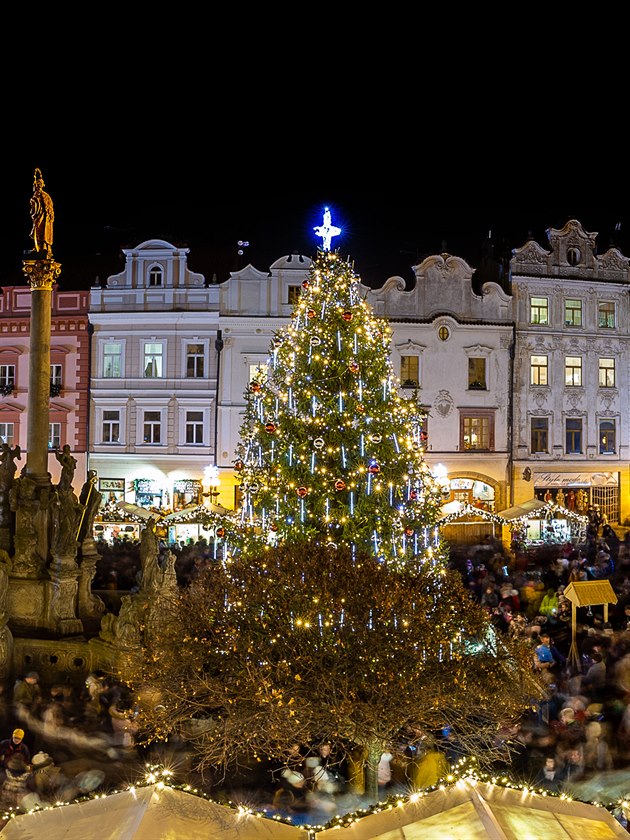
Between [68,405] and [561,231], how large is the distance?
876 inches

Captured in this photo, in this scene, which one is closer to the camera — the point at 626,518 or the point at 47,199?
the point at 47,199

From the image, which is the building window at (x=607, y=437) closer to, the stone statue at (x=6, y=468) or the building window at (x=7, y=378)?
the building window at (x=7, y=378)

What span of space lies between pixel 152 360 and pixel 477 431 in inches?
548

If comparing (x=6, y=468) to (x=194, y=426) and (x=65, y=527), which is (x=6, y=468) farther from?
(x=194, y=426)

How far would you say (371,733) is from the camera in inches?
310

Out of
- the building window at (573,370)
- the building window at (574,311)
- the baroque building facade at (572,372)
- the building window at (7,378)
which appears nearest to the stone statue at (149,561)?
the building window at (7,378)

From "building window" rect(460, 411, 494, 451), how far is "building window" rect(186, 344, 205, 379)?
11093 millimetres

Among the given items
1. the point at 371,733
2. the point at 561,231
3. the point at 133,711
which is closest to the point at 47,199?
the point at 133,711

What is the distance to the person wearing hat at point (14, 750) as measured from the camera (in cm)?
940

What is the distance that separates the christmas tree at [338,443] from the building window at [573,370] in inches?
804

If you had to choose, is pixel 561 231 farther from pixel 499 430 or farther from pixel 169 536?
pixel 169 536

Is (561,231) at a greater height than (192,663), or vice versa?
(561,231)

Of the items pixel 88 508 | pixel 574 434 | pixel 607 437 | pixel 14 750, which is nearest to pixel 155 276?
pixel 88 508

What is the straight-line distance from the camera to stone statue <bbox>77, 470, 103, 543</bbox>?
15.3 metres
